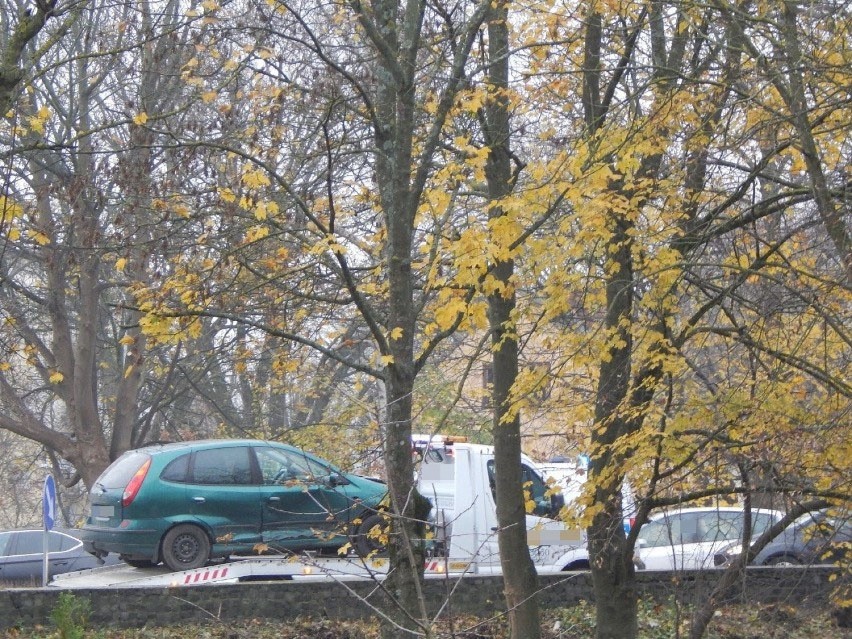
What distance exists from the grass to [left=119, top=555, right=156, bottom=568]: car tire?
1605 mm

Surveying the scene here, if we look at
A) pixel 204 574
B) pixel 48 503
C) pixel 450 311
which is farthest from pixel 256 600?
pixel 450 311

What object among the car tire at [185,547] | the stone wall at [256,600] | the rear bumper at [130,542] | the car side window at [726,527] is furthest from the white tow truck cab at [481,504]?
the car side window at [726,527]

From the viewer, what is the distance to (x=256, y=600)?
36.1 ft

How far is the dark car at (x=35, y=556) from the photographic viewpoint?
17.7 meters

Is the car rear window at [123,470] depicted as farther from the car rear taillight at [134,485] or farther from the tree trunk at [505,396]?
the tree trunk at [505,396]

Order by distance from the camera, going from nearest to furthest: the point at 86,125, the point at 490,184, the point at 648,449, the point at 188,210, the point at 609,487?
the point at 648,449 → the point at 609,487 → the point at 188,210 → the point at 490,184 → the point at 86,125

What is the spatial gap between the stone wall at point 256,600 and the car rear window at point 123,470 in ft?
6.12

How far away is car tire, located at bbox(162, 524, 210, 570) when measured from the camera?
12.0m

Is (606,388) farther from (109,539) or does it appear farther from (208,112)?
(208,112)

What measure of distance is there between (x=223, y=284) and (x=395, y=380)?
2221 millimetres

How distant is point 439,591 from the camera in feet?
37.1

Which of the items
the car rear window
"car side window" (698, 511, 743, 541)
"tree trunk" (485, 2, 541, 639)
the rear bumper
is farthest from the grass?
the car rear window

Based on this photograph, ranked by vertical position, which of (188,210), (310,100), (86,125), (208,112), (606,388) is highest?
(86,125)

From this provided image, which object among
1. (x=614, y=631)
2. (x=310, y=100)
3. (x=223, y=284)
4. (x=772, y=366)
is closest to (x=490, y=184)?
(x=310, y=100)
